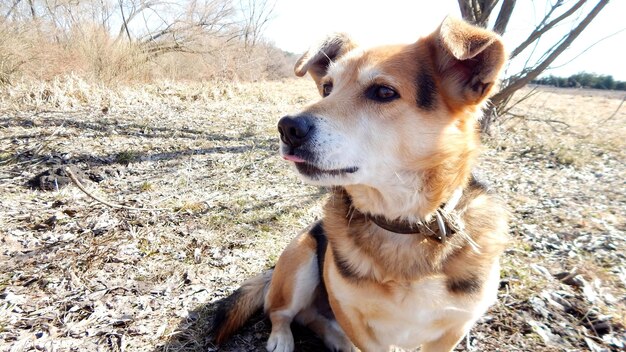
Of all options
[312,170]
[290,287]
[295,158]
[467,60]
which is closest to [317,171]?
[312,170]

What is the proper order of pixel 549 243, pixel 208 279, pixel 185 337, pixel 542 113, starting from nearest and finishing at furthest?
pixel 185 337, pixel 208 279, pixel 549 243, pixel 542 113

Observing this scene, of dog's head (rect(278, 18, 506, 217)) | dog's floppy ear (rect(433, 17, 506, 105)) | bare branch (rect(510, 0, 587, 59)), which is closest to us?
dog's floppy ear (rect(433, 17, 506, 105))

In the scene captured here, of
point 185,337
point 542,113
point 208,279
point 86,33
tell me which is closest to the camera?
point 185,337

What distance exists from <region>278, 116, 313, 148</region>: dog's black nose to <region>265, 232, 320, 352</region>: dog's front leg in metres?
1.14

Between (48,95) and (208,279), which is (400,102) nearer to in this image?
(208,279)

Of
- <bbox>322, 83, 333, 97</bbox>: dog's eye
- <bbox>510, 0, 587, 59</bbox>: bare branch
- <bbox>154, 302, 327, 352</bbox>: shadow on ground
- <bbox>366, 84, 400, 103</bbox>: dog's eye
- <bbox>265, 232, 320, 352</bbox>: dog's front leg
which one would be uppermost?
<bbox>510, 0, 587, 59</bbox>: bare branch

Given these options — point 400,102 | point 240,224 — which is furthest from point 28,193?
point 400,102

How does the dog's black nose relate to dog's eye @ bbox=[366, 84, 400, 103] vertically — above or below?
below

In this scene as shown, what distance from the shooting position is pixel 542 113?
51.9 ft

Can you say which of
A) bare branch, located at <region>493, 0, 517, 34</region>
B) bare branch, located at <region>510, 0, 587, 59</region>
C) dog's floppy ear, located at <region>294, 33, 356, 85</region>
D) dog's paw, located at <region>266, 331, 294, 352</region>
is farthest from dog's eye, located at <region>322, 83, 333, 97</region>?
bare branch, located at <region>493, 0, 517, 34</region>

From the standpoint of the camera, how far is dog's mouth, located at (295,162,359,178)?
1.87 m

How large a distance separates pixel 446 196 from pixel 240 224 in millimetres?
2635

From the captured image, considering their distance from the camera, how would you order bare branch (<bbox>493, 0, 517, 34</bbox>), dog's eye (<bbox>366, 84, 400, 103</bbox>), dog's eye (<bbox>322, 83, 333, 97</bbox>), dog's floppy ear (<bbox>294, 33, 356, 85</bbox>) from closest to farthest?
dog's eye (<bbox>366, 84, 400, 103</bbox>) < dog's eye (<bbox>322, 83, 333, 97</bbox>) < dog's floppy ear (<bbox>294, 33, 356, 85</bbox>) < bare branch (<bbox>493, 0, 517, 34</bbox>)

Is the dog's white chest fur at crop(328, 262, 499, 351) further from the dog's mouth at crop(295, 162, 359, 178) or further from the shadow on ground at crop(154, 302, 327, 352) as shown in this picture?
the shadow on ground at crop(154, 302, 327, 352)
